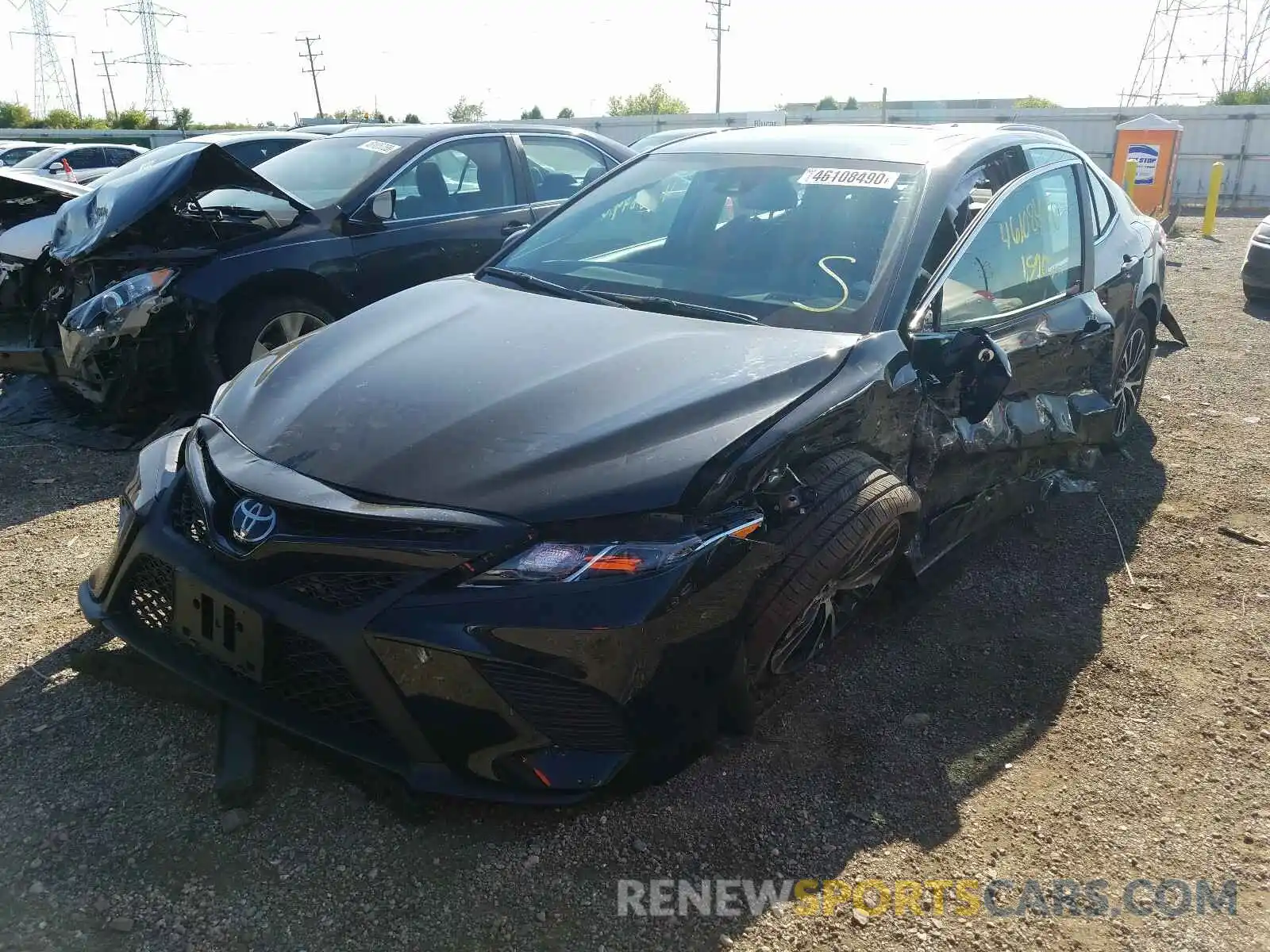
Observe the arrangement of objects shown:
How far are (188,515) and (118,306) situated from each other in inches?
111

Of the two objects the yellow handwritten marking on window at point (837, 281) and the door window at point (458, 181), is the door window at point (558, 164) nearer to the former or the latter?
the door window at point (458, 181)

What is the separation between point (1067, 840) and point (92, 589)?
105 inches

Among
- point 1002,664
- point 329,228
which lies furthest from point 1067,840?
point 329,228

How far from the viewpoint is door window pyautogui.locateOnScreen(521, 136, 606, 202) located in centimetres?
630

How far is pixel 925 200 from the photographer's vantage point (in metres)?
3.05

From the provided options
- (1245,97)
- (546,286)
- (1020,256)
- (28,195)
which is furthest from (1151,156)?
(1245,97)

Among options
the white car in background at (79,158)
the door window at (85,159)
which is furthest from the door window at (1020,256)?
the door window at (85,159)

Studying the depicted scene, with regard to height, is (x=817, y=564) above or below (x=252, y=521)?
below

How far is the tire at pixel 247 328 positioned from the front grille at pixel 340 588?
315 centimetres

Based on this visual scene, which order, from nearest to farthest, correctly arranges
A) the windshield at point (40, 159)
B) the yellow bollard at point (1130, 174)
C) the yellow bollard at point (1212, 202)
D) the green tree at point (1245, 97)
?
1. the yellow bollard at point (1212, 202)
2. the yellow bollard at point (1130, 174)
3. the windshield at point (40, 159)
4. the green tree at point (1245, 97)

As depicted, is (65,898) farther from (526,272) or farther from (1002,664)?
(1002,664)

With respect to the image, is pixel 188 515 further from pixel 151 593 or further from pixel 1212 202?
pixel 1212 202

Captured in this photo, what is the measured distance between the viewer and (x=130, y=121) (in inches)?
1721

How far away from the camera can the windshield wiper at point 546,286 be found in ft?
10.2
